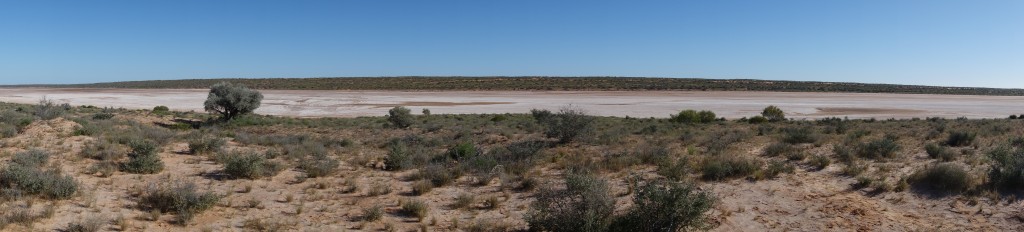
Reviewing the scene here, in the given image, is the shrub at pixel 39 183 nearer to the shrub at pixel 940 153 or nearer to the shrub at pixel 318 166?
the shrub at pixel 318 166

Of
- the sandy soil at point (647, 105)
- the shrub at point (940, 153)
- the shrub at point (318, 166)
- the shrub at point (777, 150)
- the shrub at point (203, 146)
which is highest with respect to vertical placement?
the shrub at point (940, 153)

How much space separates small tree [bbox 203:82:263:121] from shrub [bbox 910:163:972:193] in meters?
29.6

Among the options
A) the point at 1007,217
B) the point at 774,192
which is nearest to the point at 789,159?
the point at 774,192

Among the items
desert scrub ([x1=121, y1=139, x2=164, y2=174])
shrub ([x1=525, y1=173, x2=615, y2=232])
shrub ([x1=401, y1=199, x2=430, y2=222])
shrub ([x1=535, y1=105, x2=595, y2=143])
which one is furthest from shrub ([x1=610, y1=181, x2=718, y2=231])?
shrub ([x1=535, y1=105, x2=595, y2=143])

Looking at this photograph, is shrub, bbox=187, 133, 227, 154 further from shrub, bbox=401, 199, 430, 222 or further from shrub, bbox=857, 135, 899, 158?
shrub, bbox=857, 135, 899, 158

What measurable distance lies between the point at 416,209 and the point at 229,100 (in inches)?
994

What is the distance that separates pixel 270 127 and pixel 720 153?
21.0 metres

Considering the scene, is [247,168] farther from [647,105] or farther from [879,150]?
[647,105]

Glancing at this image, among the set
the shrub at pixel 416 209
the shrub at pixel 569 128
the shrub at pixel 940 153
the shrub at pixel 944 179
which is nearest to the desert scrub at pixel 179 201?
the shrub at pixel 416 209

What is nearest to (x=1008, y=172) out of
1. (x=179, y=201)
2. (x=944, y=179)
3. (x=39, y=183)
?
(x=944, y=179)

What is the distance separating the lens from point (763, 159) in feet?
41.9

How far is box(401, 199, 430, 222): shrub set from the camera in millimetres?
8358

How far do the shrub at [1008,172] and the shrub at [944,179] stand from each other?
0.34 m

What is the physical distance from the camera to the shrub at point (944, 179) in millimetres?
8948
